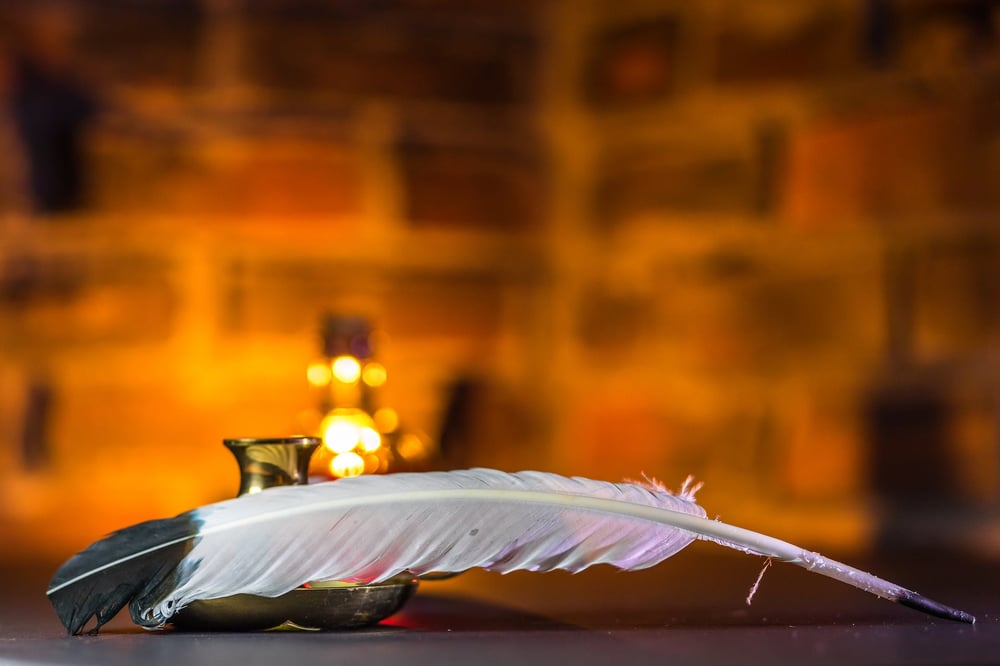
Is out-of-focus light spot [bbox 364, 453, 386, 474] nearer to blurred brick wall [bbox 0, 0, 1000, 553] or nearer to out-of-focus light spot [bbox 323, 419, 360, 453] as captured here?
out-of-focus light spot [bbox 323, 419, 360, 453]

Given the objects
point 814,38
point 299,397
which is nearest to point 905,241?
point 814,38

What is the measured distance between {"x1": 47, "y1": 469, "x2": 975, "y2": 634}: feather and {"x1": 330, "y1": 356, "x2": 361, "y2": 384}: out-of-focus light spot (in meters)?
0.40

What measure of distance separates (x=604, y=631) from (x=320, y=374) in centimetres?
52

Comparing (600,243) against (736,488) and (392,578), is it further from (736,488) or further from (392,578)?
(392,578)

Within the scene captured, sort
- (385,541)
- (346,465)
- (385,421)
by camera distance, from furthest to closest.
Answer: (385,421), (346,465), (385,541)

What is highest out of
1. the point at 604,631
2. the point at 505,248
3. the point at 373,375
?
the point at 505,248

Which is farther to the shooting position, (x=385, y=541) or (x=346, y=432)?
(x=346, y=432)

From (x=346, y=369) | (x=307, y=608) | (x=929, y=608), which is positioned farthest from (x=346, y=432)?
(x=929, y=608)

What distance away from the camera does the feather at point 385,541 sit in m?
0.60

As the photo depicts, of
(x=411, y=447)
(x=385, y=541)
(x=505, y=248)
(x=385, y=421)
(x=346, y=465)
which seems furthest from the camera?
(x=505, y=248)

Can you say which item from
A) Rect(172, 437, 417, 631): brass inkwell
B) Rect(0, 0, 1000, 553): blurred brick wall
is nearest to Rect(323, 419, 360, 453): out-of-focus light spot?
Rect(172, 437, 417, 631): brass inkwell

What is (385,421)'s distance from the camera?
118 centimetres

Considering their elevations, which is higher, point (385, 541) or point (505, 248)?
point (505, 248)

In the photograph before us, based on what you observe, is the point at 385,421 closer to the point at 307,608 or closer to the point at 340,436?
the point at 340,436
